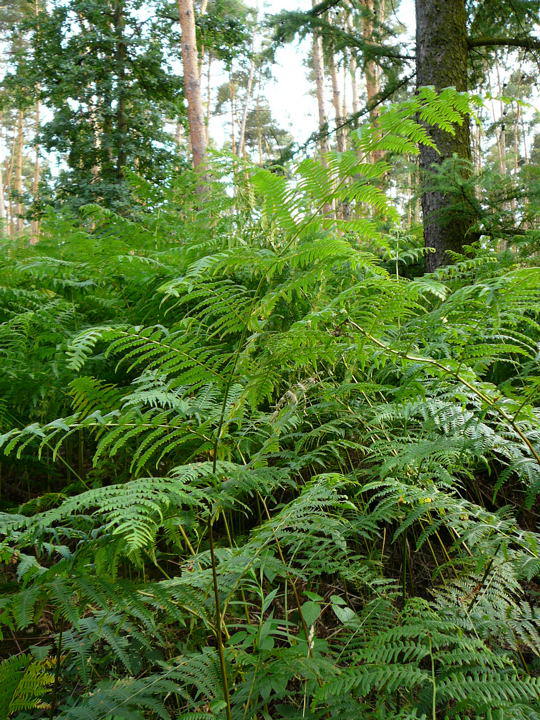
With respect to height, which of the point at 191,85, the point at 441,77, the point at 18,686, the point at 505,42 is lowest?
the point at 18,686

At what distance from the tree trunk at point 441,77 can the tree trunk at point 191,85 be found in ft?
16.4

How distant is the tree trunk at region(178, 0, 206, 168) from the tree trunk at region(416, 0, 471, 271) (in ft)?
16.4

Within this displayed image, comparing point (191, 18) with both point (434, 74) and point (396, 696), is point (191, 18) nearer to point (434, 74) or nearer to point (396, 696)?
point (434, 74)

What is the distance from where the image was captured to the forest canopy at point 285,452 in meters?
1.16

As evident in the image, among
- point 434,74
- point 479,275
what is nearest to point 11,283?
point 479,275

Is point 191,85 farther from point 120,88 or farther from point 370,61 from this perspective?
point 370,61

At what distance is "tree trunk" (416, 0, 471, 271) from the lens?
407 cm

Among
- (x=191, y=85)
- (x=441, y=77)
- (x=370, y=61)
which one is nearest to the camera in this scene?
(x=441, y=77)

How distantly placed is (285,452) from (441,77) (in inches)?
161

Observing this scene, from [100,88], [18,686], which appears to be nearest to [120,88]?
[100,88]

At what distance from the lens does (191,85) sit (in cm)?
893

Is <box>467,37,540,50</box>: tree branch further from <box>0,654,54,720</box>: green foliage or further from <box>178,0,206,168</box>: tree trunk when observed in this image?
<box>0,654,54,720</box>: green foliage

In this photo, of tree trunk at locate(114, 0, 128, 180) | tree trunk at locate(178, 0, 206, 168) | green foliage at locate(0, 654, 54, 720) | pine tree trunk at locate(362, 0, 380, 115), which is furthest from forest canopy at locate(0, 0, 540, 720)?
tree trunk at locate(114, 0, 128, 180)

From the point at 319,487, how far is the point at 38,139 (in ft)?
38.8
